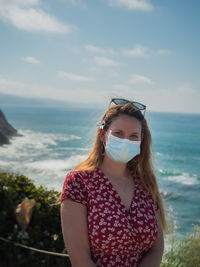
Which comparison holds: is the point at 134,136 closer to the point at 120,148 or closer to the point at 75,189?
the point at 120,148

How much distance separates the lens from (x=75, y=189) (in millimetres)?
2344

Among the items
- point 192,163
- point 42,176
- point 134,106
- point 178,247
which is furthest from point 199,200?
point 134,106

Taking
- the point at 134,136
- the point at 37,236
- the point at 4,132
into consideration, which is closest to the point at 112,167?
the point at 134,136

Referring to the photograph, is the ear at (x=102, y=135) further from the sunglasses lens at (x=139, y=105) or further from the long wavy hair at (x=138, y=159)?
the sunglasses lens at (x=139, y=105)

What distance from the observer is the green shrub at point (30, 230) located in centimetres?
362

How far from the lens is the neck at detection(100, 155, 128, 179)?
8.72 feet

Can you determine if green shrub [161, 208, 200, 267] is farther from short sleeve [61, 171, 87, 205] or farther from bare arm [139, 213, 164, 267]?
short sleeve [61, 171, 87, 205]

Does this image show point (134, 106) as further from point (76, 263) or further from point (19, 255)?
point (19, 255)

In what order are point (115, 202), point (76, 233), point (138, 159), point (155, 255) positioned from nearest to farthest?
1. point (76, 233)
2. point (115, 202)
3. point (155, 255)
4. point (138, 159)

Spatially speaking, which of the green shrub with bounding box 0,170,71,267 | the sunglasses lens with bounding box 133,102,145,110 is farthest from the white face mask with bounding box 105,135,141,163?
the green shrub with bounding box 0,170,71,267

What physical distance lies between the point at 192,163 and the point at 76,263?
2423 inches

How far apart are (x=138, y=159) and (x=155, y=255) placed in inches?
37.4

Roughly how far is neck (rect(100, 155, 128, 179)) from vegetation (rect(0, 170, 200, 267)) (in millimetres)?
1655

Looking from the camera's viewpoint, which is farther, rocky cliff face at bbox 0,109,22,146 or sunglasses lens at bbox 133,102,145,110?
rocky cliff face at bbox 0,109,22,146
